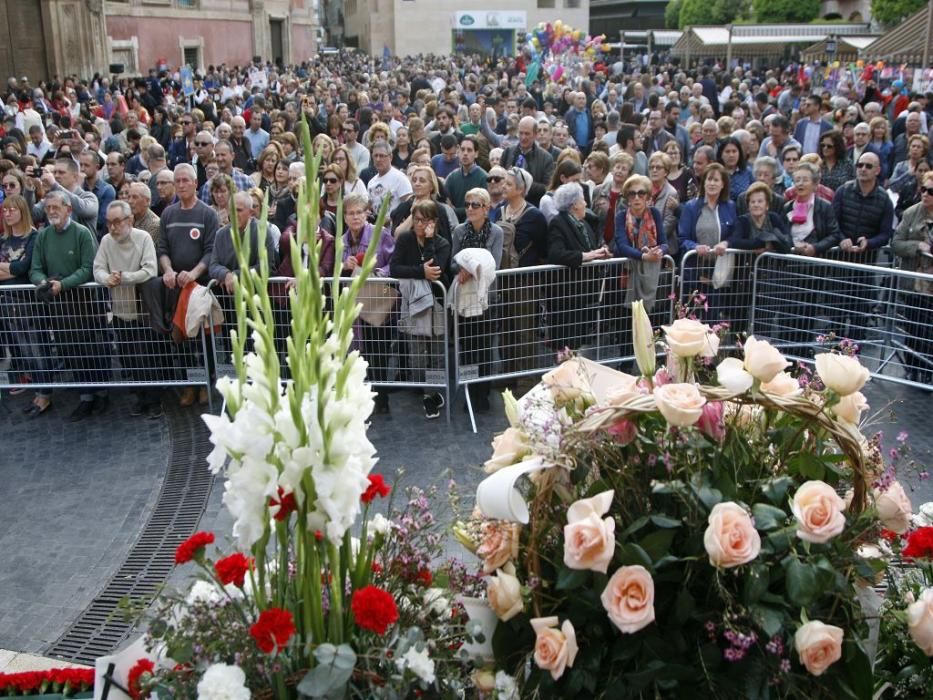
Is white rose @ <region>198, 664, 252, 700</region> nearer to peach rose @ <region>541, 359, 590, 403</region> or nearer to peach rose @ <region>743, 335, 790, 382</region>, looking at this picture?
peach rose @ <region>541, 359, 590, 403</region>

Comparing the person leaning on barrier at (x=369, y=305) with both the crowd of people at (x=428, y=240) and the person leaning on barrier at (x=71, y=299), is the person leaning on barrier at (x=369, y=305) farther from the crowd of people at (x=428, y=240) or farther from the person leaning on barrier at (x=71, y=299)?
the person leaning on barrier at (x=71, y=299)

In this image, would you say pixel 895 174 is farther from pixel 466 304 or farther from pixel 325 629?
pixel 325 629

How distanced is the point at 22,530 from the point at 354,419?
196 inches

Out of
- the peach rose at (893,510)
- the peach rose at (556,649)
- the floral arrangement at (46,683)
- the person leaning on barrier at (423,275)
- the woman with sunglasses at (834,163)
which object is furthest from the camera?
the woman with sunglasses at (834,163)

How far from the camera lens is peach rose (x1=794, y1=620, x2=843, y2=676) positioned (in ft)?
7.30

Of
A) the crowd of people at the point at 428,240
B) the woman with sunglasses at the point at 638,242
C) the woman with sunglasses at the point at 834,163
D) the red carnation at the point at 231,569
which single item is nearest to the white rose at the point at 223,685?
the red carnation at the point at 231,569

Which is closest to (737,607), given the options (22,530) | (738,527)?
(738,527)

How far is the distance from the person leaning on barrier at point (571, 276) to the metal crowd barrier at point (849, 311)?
55.1 inches

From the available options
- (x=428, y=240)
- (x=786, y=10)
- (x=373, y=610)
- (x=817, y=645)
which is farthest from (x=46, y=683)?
(x=786, y=10)

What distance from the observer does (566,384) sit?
8.73 feet

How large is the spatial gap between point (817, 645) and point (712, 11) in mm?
74553

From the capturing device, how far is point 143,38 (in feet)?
126

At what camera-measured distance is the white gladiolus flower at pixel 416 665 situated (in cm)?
228

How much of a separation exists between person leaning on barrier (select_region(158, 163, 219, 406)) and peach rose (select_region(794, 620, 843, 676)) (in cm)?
640
